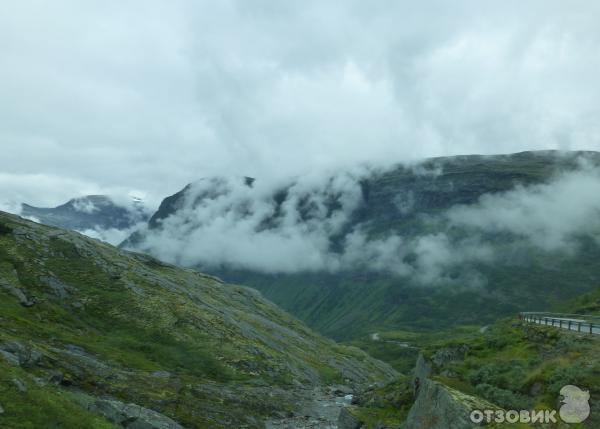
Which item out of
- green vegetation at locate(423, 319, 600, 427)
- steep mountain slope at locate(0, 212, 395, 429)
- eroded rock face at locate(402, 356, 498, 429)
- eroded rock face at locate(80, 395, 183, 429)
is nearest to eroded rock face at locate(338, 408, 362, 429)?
green vegetation at locate(423, 319, 600, 427)

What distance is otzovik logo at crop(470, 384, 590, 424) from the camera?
2881 centimetres

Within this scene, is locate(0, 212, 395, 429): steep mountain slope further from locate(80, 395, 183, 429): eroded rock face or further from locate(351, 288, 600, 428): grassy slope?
locate(351, 288, 600, 428): grassy slope

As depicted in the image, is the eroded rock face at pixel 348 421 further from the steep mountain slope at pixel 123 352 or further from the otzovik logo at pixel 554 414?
the otzovik logo at pixel 554 414

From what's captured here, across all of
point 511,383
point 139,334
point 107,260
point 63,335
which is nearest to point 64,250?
point 107,260

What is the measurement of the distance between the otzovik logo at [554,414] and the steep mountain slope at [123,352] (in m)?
30.0

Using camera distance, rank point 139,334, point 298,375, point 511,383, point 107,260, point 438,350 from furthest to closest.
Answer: point 107,260 < point 298,375 < point 139,334 < point 438,350 < point 511,383

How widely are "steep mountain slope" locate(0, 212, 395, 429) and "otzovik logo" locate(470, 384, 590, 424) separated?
30.0 m

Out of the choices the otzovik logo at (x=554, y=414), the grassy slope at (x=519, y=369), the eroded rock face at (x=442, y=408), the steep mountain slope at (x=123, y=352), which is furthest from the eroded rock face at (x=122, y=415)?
the otzovik logo at (x=554, y=414)

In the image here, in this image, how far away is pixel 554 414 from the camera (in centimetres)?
2978

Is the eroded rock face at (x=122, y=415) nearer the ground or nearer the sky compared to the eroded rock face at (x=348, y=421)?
nearer the ground

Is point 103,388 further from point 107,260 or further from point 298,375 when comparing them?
point 107,260

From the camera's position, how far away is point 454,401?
30594 mm

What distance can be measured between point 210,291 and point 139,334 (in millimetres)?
84214

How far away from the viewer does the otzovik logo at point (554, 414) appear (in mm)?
28812
